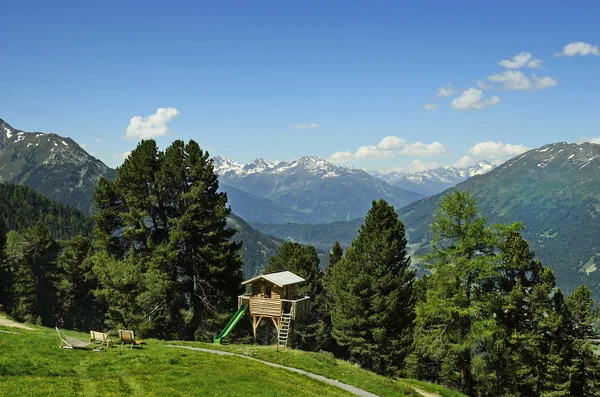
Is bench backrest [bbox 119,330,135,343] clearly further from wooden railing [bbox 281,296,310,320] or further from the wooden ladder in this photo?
wooden railing [bbox 281,296,310,320]

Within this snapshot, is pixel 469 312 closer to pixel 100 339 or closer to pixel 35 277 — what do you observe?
pixel 100 339

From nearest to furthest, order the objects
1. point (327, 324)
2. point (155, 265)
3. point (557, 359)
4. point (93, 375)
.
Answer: point (93, 375)
point (557, 359)
point (155, 265)
point (327, 324)

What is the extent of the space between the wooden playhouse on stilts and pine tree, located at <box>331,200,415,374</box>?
6888mm

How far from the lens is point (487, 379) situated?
1678 inches

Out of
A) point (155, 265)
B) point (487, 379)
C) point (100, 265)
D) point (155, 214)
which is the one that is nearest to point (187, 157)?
point (155, 214)

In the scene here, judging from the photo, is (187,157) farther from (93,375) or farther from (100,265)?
(93,375)

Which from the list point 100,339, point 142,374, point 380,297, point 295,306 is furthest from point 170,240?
point 142,374

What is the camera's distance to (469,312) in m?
34.8

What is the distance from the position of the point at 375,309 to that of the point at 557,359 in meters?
17.2

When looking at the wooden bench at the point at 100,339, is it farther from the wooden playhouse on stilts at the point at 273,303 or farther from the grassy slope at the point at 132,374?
the wooden playhouse on stilts at the point at 273,303

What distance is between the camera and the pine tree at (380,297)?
50281 millimetres

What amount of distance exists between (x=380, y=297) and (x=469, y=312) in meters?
15.9

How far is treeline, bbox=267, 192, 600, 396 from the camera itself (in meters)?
36.4

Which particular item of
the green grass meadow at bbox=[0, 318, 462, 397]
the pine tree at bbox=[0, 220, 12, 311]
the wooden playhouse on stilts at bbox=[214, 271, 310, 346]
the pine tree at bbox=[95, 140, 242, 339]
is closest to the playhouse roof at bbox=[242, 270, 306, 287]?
the wooden playhouse on stilts at bbox=[214, 271, 310, 346]
